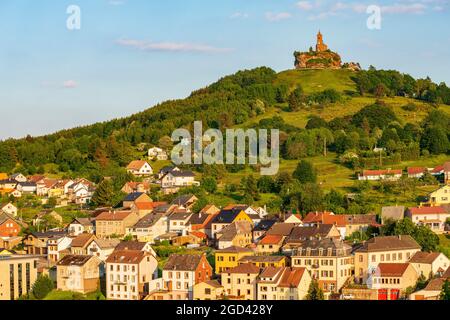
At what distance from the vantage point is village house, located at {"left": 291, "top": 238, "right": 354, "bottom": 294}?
4216 cm

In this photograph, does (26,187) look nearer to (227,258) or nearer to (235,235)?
(235,235)

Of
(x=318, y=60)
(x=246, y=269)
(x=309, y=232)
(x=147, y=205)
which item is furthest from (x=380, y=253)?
(x=318, y=60)

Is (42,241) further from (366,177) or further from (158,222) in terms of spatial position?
(366,177)

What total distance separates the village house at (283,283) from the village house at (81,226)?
610 inches

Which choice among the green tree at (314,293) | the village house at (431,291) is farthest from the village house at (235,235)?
the village house at (431,291)

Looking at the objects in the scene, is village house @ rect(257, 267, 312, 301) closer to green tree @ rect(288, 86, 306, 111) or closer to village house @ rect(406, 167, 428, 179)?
village house @ rect(406, 167, 428, 179)

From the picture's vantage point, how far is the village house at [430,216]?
5134 cm

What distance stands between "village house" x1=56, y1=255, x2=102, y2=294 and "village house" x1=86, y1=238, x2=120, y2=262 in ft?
7.19

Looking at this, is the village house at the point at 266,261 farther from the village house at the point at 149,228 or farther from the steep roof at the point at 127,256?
the village house at the point at 149,228

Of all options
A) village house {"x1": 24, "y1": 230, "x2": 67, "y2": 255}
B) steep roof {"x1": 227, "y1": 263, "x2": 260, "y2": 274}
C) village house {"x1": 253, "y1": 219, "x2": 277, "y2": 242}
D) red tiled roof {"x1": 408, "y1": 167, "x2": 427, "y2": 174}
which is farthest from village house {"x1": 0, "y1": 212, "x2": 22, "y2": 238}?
red tiled roof {"x1": 408, "y1": 167, "x2": 427, "y2": 174}

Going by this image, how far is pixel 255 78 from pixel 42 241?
54.0 metres

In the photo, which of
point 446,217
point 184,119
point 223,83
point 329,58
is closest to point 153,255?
point 446,217

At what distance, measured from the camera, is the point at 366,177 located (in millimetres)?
63406

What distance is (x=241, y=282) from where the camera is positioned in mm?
41938
